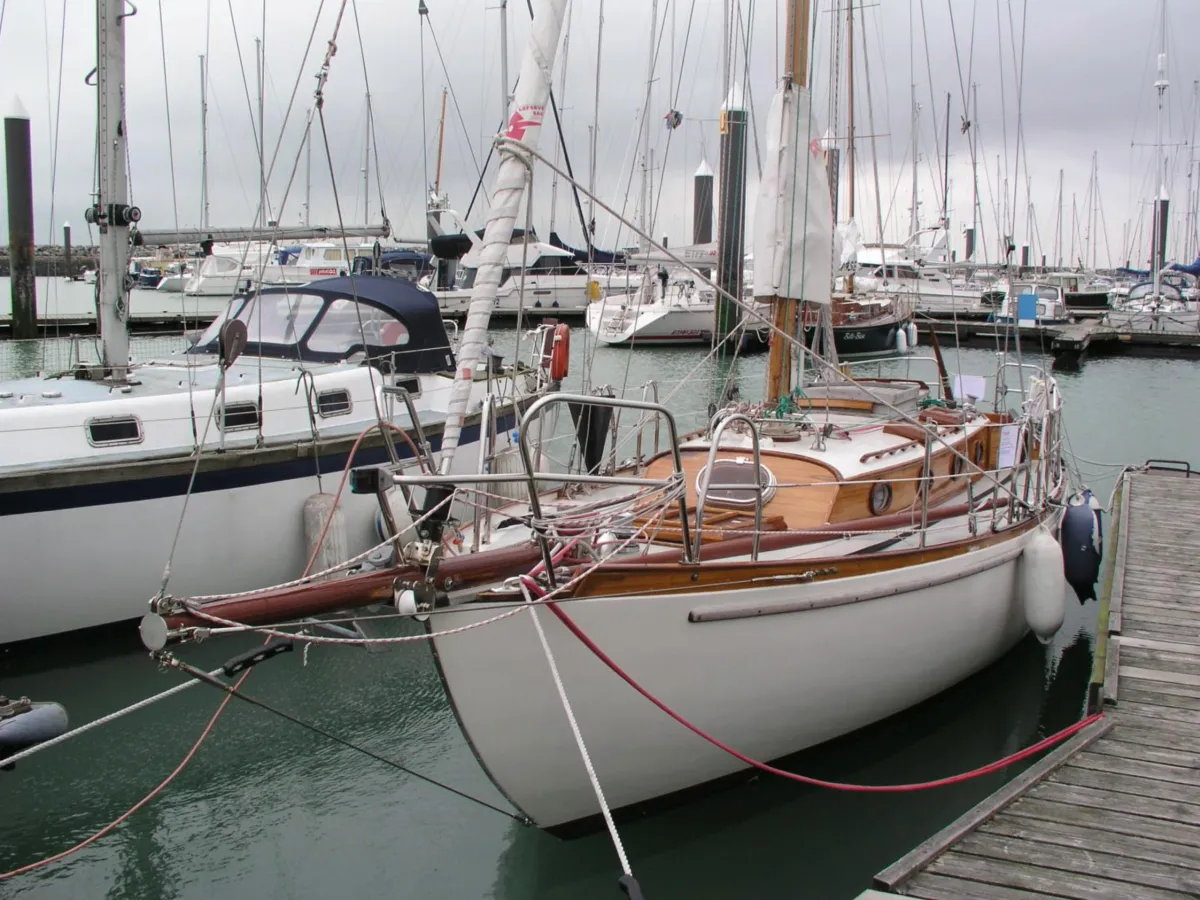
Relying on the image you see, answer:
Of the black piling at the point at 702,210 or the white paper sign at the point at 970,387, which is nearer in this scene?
the white paper sign at the point at 970,387

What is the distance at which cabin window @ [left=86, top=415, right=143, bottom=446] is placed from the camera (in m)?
8.47

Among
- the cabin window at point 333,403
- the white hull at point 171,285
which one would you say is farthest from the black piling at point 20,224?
the cabin window at point 333,403

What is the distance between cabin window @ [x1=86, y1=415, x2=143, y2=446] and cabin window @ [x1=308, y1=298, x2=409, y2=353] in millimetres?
2771

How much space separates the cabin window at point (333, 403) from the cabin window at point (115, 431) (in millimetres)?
1765

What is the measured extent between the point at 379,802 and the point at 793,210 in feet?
17.8

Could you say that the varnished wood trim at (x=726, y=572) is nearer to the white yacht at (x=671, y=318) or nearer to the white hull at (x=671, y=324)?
the white yacht at (x=671, y=318)

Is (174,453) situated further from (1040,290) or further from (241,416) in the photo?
(1040,290)

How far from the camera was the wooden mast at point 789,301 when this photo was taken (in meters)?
8.16

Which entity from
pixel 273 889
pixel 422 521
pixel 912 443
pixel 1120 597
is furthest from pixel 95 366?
pixel 1120 597

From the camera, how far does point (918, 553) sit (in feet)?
20.9

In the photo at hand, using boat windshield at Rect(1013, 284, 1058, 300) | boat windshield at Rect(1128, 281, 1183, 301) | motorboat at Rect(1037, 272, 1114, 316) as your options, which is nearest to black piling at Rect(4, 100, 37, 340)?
boat windshield at Rect(1013, 284, 1058, 300)

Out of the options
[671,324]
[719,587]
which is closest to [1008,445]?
[719,587]

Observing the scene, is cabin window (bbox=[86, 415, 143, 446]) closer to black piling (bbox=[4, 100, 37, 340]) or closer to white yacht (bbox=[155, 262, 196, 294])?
black piling (bbox=[4, 100, 37, 340])

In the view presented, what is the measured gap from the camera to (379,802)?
6.45 meters
